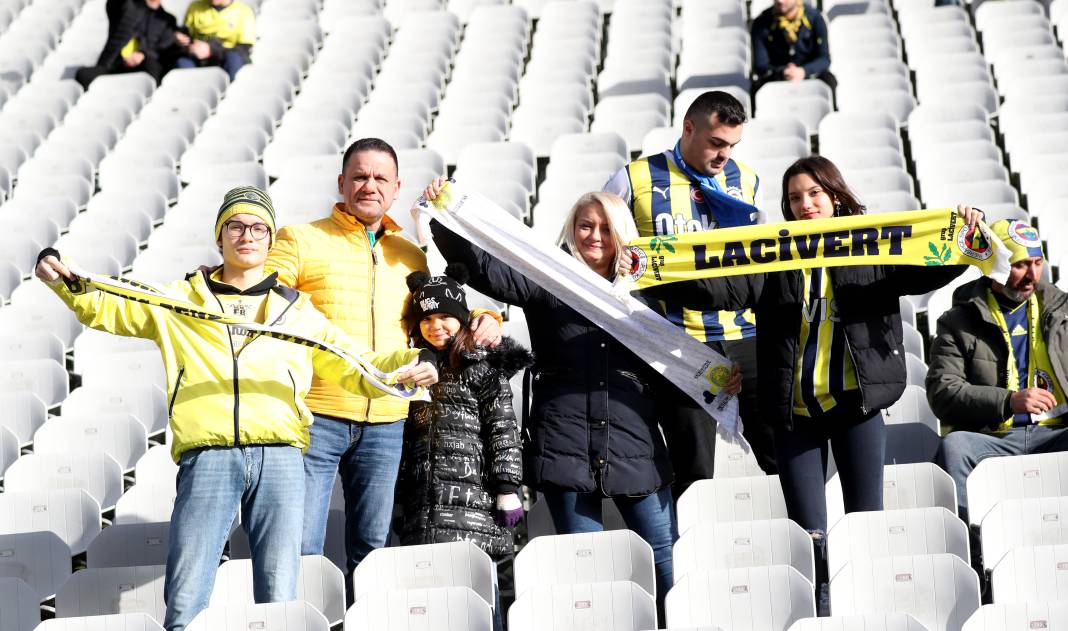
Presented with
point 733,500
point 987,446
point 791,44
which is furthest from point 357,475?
point 791,44

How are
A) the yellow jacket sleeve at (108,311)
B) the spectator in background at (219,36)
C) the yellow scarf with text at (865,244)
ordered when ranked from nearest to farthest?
the yellow jacket sleeve at (108,311)
the yellow scarf with text at (865,244)
the spectator in background at (219,36)

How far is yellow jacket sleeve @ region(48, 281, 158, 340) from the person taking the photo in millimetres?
4188

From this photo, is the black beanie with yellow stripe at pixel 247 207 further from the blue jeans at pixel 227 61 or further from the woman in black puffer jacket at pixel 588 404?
the blue jeans at pixel 227 61

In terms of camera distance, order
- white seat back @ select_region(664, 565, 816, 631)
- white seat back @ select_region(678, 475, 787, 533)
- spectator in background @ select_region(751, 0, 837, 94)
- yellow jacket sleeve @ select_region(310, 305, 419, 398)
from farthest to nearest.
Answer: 1. spectator in background @ select_region(751, 0, 837, 94)
2. white seat back @ select_region(678, 475, 787, 533)
3. yellow jacket sleeve @ select_region(310, 305, 419, 398)
4. white seat back @ select_region(664, 565, 816, 631)

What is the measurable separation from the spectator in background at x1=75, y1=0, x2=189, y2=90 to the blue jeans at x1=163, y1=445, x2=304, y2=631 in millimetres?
7317

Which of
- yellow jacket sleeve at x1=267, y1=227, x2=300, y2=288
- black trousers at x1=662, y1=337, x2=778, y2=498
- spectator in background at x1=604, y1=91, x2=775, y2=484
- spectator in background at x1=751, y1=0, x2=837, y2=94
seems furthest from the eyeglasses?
spectator in background at x1=751, y1=0, x2=837, y2=94

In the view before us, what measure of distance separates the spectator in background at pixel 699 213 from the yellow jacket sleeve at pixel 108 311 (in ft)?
5.69

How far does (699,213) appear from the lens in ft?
16.9

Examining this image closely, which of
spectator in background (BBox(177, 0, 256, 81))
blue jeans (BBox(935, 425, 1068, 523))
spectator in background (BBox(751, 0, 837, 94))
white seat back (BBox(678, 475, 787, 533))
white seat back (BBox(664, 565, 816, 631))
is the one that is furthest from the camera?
spectator in background (BBox(177, 0, 256, 81))

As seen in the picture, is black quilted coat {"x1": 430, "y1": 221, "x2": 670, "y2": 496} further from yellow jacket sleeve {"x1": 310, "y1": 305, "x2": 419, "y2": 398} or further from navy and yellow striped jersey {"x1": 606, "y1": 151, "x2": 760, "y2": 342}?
→ yellow jacket sleeve {"x1": 310, "y1": 305, "x2": 419, "y2": 398}

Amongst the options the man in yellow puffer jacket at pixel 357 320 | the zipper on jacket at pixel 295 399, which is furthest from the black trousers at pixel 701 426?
the zipper on jacket at pixel 295 399

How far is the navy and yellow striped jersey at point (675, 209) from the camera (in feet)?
16.8

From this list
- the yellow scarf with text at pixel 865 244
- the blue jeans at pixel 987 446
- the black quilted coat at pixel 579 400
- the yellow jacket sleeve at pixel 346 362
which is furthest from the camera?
the blue jeans at pixel 987 446

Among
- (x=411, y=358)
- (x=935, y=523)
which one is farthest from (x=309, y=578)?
(x=935, y=523)
